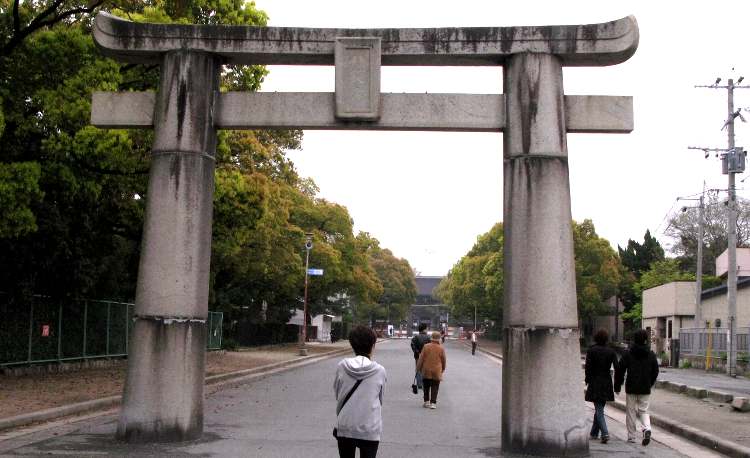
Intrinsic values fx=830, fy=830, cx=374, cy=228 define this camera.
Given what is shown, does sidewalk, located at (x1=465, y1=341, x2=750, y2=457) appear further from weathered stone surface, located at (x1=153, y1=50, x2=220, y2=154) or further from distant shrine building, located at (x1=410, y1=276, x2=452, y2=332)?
distant shrine building, located at (x1=410, y1=276, x2=452, y2=332)

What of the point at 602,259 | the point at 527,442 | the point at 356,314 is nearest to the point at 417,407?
the point at 527,442

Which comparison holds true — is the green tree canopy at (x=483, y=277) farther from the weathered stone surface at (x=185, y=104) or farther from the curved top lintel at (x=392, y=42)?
the weathered stone surface at (x=185, y=104)

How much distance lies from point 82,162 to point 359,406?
39.2 ft

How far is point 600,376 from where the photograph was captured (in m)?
11.8

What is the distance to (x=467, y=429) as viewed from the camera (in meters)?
12.9

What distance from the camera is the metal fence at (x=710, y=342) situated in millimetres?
35981

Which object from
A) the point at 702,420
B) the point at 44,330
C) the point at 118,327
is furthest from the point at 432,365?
the point at 118,327

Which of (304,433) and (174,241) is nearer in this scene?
(174,241)

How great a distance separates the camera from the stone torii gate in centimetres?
1048

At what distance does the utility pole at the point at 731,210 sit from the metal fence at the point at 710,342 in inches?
72.6

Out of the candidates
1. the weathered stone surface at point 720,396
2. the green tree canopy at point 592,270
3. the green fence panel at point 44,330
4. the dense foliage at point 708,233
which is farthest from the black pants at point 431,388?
the dense foliage at point 708,233

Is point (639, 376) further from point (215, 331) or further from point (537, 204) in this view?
point (215, 331)

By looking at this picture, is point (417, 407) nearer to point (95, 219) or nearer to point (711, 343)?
point (95, 219)

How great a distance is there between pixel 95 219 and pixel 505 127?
1416cm
